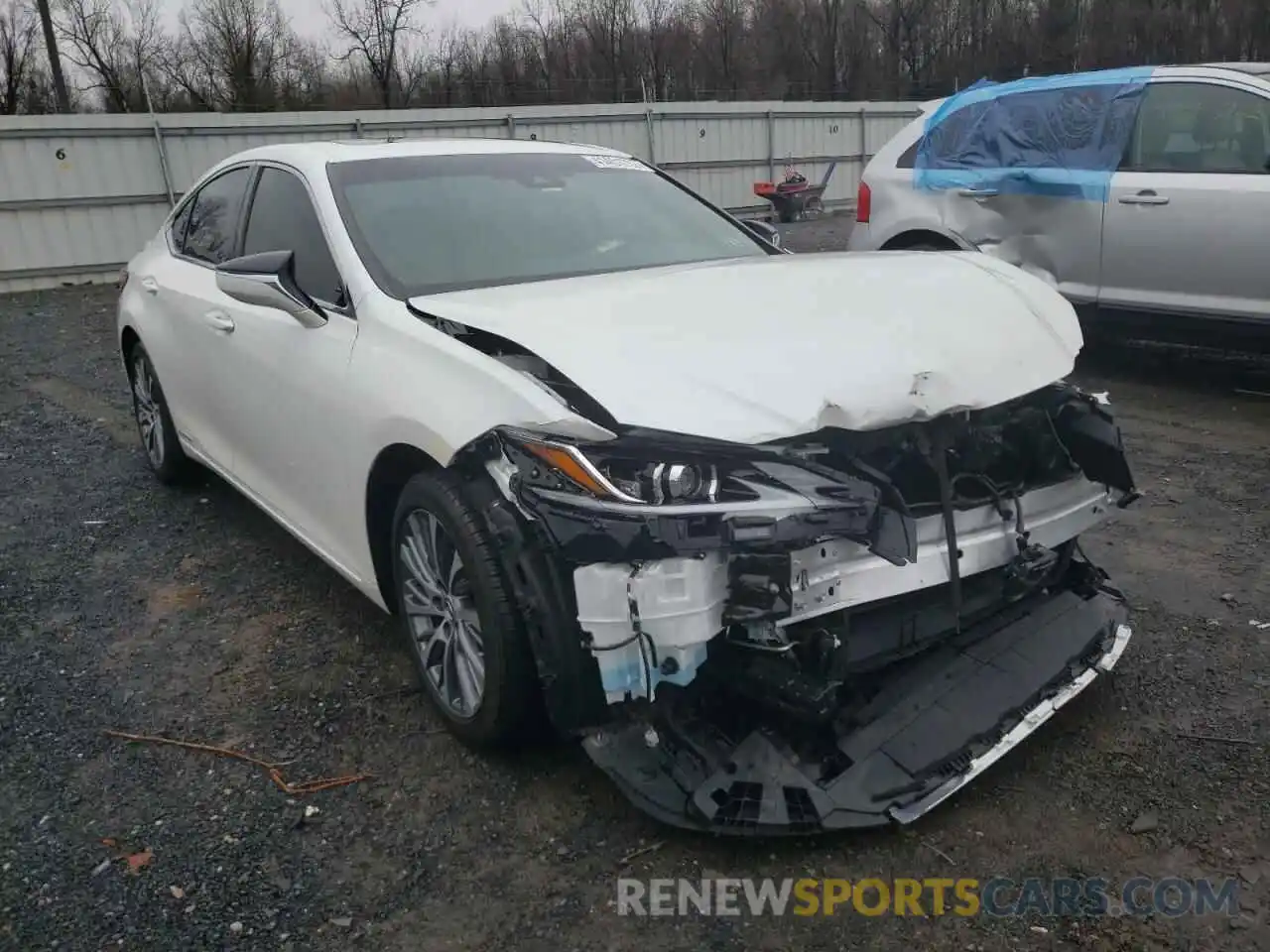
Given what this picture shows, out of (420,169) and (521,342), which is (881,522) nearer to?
(521,342)

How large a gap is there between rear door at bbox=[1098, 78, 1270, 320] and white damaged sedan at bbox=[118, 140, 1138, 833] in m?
3.20

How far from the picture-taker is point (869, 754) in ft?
8.18

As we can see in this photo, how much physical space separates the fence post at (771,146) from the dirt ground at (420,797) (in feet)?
57.1

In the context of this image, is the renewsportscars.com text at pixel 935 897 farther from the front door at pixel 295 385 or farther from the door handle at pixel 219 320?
the door handle at pixel 219 320

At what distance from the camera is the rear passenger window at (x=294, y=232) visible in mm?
3471

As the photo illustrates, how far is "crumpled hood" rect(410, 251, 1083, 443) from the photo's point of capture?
2449 mm

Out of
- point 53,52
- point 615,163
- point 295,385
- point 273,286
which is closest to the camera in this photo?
point 273,286

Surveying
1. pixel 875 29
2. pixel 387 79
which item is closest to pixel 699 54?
pixel 875 29

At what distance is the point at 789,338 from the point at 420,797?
1.58m

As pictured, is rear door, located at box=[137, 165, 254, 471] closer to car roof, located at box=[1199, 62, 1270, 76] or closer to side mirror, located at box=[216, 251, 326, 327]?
side mirror, located at box=[216, 251, 326, 327]

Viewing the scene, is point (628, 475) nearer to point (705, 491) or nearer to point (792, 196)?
point (705, 491)

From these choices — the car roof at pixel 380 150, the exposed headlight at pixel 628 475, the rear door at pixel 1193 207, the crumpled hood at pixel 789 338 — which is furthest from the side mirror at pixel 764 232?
the rear door at pixel 1193 207

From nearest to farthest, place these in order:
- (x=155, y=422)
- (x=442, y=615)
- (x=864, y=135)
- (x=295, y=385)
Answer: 1. (x=442, y=615)
2. (x=295, y=385)
3. (x=155, y=422)
4. (x=864, y=135)

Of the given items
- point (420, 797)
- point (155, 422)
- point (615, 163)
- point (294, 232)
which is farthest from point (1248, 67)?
point (155, 422)
